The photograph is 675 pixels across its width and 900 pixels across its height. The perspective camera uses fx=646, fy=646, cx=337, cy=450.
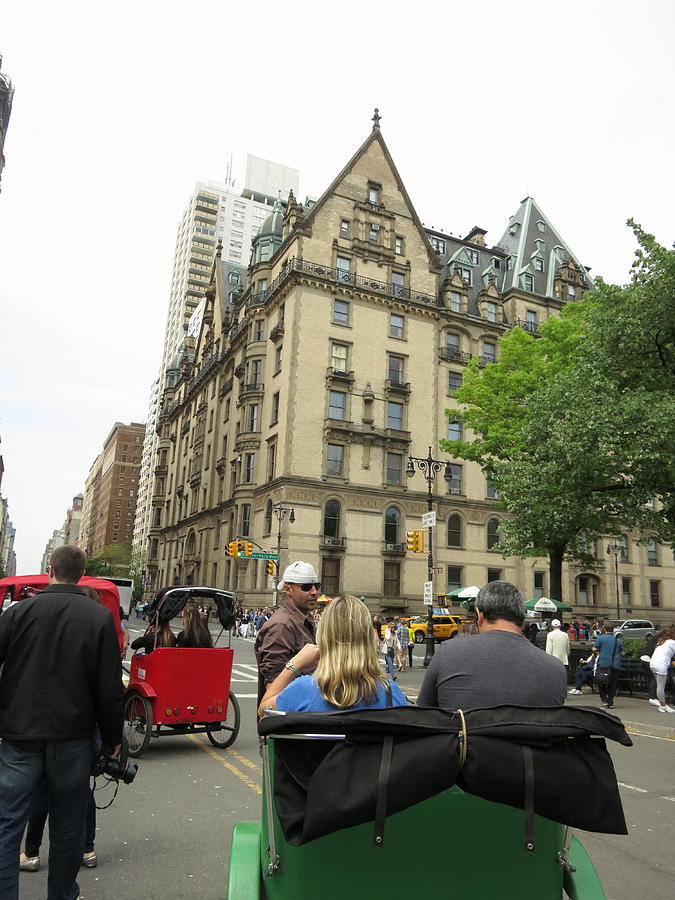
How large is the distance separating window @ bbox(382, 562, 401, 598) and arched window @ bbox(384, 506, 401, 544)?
5.31 feet

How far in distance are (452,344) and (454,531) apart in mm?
14368

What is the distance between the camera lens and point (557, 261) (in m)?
56.2

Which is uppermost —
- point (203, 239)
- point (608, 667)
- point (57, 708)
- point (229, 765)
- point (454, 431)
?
point (203, 239)

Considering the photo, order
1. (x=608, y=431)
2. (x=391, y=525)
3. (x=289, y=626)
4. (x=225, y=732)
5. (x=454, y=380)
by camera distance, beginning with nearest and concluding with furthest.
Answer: (x=289, y=626) → (x=225, y=732) → (x=608, y=431) → (x=391, y=525) → (x=454, y=380)

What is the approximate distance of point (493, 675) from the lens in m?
3.11

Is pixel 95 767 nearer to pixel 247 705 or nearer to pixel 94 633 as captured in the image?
pixel 94 633

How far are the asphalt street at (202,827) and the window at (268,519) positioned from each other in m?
32.4

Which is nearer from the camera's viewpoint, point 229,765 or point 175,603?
point 229,765

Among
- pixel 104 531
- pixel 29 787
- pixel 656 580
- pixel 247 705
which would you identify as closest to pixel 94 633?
pixel 29 787

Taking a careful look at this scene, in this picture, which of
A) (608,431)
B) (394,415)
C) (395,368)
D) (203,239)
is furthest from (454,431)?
(203,239)

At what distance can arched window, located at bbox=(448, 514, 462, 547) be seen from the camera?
46719 millimetres

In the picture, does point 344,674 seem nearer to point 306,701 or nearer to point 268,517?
point 306,701

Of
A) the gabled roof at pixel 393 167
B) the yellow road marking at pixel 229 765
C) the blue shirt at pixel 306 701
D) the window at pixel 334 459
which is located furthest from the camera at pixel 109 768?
the gabled roof at pixel 393 167

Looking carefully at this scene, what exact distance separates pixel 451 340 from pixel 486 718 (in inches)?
1940
